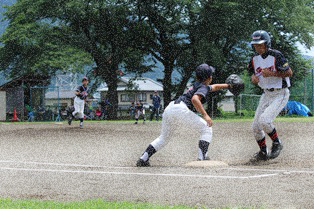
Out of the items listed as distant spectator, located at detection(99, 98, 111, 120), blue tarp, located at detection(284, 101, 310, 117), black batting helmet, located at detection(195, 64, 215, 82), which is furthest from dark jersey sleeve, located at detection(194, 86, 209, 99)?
distant spectator, located at detection(99, 98, 111, 120)

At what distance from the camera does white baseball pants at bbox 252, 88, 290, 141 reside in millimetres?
8094

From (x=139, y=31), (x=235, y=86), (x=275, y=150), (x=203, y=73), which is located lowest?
(x=275, y=150)

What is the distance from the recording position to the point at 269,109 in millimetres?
8141

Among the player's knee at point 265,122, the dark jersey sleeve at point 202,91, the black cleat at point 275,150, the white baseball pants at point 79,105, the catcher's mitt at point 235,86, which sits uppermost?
the catcher's mitt at point 235,86

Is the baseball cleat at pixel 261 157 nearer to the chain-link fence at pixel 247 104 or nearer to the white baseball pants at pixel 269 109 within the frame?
the white baseball pants at pixel 269 109

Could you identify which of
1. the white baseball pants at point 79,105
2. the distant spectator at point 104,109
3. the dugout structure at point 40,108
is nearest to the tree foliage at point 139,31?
the distant spectator at point 104,109

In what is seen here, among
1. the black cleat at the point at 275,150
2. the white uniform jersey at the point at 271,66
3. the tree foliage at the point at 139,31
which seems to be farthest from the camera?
the tree foliage at the point at 139,31

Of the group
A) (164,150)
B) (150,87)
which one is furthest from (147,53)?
(150,87)

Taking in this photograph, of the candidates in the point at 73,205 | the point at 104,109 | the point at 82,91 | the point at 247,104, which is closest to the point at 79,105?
the point at 82,91

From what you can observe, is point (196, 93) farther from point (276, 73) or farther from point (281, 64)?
point (281, 64)

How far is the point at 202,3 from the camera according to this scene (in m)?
37.1

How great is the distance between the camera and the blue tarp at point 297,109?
1385 inches

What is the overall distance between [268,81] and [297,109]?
28.7m

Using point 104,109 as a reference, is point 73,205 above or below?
below
